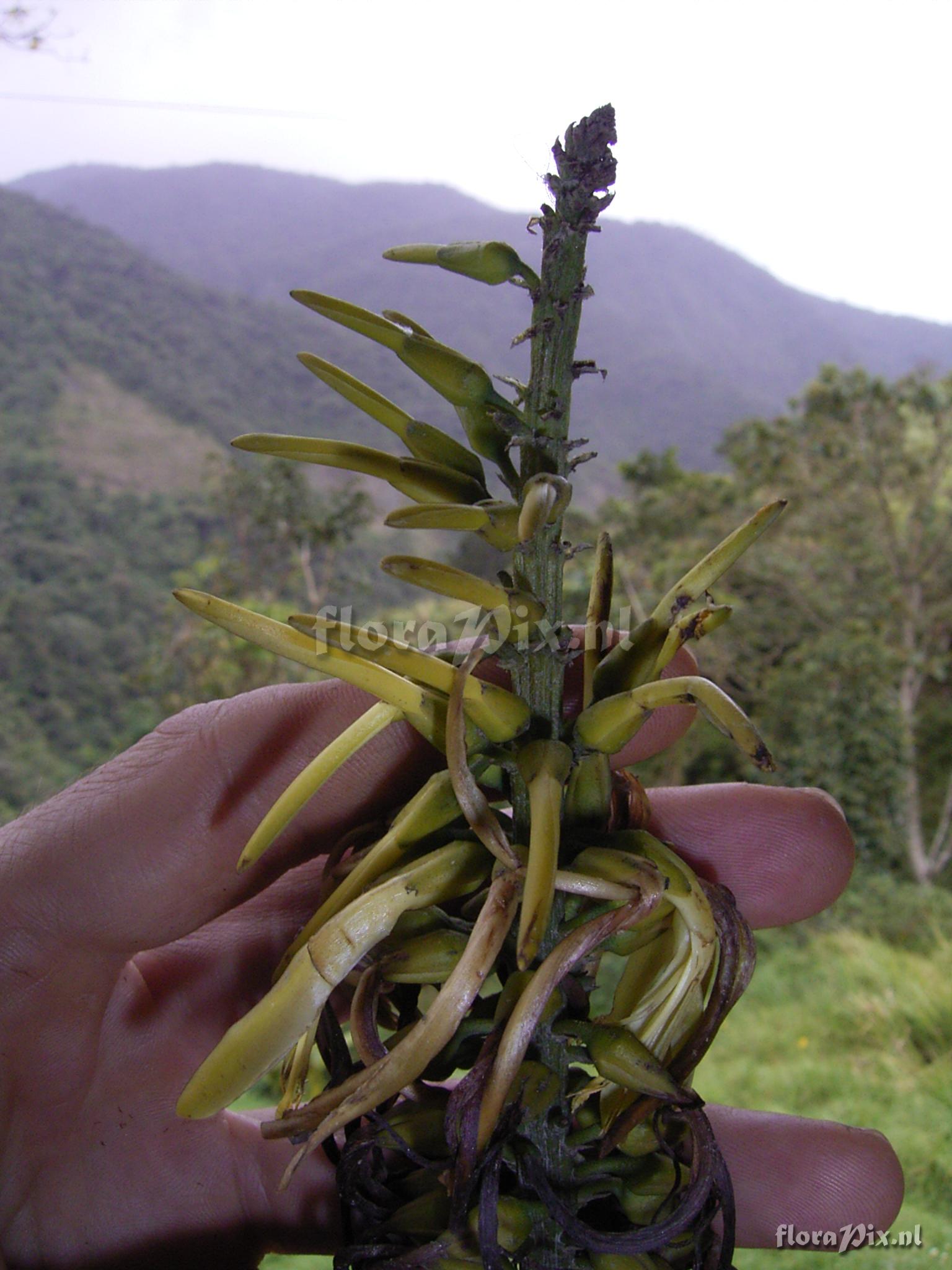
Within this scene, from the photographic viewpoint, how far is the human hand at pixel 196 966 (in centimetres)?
63

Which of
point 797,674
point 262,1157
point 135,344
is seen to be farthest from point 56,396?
point 262,1157

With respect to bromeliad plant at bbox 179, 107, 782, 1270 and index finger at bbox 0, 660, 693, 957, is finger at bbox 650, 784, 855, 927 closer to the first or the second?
index finger at bbox 0, 660, 693, 957

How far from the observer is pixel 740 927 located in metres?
0.53

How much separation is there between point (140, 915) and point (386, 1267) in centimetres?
29

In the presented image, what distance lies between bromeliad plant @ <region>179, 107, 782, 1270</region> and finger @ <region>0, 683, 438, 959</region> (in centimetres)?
16

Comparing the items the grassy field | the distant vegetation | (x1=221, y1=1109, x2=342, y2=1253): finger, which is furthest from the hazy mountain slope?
(x1=221, y1=1109, x2=342, y2=1253): finger

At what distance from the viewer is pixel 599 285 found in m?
11.1

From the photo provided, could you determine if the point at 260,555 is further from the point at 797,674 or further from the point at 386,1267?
the point at 386,1267

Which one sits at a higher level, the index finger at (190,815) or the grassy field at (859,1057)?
the index finger at (190,815)

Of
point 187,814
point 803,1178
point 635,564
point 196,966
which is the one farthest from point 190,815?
point 635,564

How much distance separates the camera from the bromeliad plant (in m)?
0.42

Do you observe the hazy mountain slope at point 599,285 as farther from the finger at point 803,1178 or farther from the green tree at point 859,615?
the finger at point 803,1178

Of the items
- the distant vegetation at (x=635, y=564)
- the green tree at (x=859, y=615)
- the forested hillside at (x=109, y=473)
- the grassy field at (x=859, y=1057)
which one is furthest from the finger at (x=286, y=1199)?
the green tree at (x=859, y=615)

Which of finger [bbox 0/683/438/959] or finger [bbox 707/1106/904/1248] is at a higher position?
finger [bbox 0/683/438/959]
